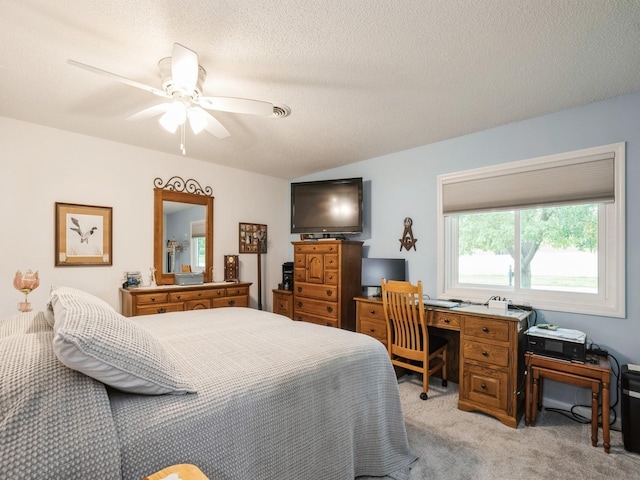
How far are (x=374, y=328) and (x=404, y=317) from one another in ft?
1.83

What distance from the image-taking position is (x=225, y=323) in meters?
2.08

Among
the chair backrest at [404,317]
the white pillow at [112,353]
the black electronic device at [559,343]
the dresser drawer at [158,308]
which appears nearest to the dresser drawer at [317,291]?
the chair backrest at [404,317]

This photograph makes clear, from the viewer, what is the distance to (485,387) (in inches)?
98.0

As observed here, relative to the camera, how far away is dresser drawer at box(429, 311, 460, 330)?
270cm

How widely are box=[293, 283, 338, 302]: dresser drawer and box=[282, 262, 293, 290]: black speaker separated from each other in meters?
0.35

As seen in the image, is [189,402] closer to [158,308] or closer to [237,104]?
[237,104]

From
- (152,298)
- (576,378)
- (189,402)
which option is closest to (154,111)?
(189,402)

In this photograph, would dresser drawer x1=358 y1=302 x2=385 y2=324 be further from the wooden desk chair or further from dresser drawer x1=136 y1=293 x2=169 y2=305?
dresser drawer x1=136 y1=293 x2=169 y2=305

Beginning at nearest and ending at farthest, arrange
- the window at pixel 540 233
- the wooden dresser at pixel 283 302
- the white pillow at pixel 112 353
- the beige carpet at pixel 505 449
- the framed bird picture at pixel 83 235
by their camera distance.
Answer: the white pillow at pixel 112 353, the beige carpet at pixel 505 449, the window at pixel 540 233, the framed bird picture at pixel 83 235, the wooden dresser at pixel 283 302

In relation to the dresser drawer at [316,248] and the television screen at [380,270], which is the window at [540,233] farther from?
the dresser drawer at [316,248]

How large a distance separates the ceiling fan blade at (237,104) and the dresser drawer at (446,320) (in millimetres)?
2234

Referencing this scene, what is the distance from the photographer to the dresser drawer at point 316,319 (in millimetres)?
3671

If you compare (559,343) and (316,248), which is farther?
(316,248)

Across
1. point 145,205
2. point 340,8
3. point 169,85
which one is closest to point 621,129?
point 340,8
